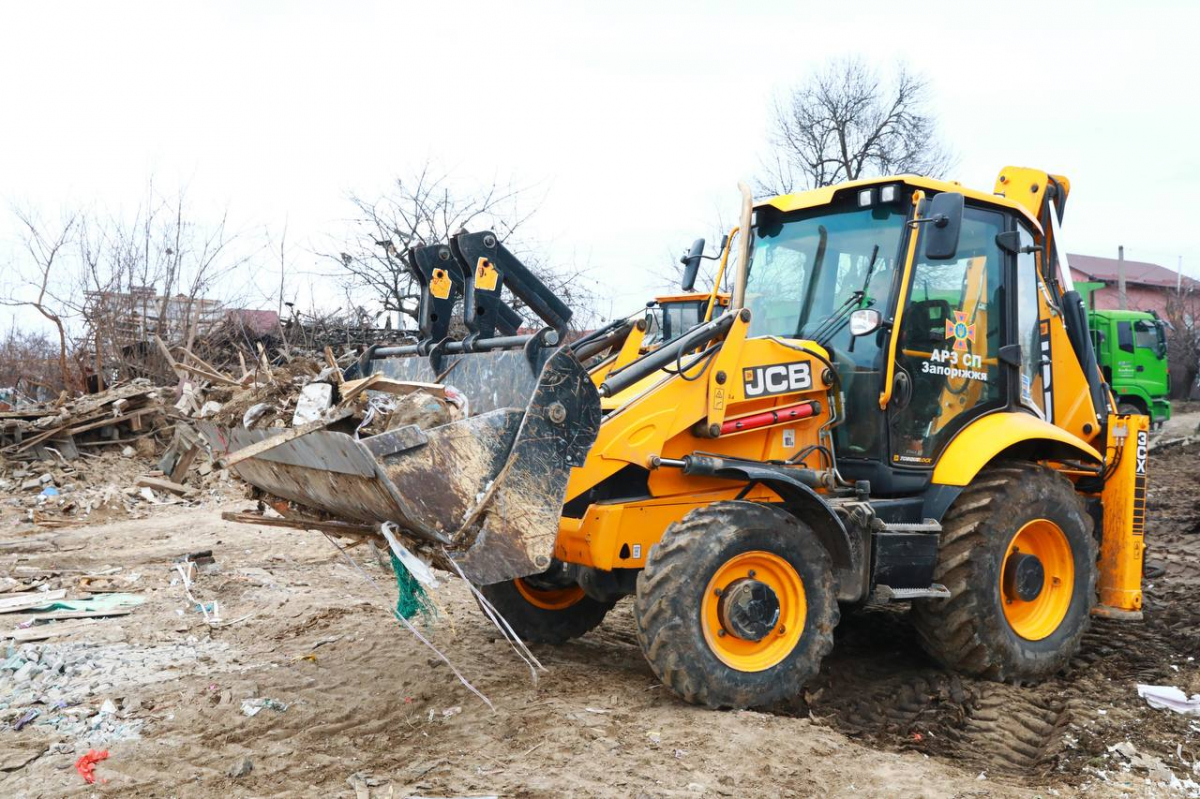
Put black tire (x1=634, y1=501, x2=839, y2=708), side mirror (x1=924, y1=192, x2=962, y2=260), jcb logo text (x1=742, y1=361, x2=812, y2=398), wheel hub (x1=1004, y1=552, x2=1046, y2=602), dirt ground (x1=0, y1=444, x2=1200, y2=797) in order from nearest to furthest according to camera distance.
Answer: dirt ground (x1=0, y1=444, x2=1200, y2=797)
black tire (x1=634, y1=501, x2=839, y2=708)
side mirror (x1=924, y1=192, x2=962, y2=260)
jcb logo text (x1=742, y1=361, x2=812, y2=398)
wheel hub (x1=1004, y1=552, x2=1046, y2=602)

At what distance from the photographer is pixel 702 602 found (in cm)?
452

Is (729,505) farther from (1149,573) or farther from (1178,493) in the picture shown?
(1178,493)

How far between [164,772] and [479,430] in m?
1.91

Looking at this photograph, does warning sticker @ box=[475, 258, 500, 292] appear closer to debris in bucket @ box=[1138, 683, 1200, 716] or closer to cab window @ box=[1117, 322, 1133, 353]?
debris in bucket @ box=[1138, 683, 1200, 716]

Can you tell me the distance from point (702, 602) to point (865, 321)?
1.80 metres

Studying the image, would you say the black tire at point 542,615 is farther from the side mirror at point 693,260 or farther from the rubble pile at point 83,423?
the rubble pile at point 83,423

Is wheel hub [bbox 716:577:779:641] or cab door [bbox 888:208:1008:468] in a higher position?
cab door [bbox 888:208:1008:468]

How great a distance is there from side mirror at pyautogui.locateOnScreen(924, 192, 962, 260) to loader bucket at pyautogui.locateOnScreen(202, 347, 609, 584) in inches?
76.2

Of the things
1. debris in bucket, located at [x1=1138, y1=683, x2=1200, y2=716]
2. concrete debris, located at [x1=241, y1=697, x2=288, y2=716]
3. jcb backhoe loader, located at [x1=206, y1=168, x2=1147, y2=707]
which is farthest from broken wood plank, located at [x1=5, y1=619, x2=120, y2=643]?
debris in bucket, located at [x1=1138, y1=683, x2=1200, y2=716]

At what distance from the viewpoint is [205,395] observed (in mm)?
13758

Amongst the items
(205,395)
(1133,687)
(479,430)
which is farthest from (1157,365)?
(479,430)

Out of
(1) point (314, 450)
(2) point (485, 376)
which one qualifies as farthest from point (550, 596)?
(1) point (314, 450)

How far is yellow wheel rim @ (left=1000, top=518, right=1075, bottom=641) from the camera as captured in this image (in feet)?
18.7

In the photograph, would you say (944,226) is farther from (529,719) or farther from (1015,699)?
(529,719)
